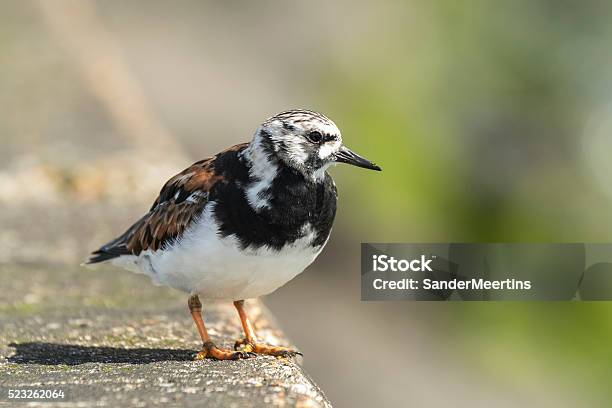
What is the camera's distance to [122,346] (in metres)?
3.59

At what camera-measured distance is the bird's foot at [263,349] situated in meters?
3.49

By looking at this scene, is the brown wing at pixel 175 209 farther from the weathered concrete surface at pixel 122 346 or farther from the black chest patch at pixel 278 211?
the weathered concrete surface at pixel 122 346

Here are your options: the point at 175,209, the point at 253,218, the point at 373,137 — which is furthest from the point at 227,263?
the point at 373,137

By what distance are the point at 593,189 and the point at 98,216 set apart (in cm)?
A: 671

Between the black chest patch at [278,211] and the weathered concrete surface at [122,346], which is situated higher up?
the black chest patch at [278,211]

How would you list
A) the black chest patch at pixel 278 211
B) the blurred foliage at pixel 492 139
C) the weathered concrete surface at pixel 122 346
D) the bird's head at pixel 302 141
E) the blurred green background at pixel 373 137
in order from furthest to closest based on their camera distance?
the blurred foliage at pixel 492 139 < the blurred green background at pixel 373 137 < the bird's head at pixel 302 141 < the black chest patch at pixel 278 211 < the weathered concrete surface at pixel 122 346

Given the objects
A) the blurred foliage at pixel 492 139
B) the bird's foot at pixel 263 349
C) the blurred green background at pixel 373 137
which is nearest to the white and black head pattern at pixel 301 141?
the bird's foot at pixel 263 349

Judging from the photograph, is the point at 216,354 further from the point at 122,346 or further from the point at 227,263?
the point at 122,346

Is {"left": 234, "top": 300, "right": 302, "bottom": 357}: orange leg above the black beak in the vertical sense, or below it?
below

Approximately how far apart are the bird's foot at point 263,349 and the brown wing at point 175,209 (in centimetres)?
47

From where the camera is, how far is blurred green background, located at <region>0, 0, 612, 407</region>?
20.1ft

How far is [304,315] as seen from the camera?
288 inches

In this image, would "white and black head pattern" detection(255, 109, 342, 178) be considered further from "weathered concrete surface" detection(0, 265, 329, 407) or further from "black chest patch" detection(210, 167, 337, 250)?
"weathered concrete surface" detection(0, 265, 329, 407)

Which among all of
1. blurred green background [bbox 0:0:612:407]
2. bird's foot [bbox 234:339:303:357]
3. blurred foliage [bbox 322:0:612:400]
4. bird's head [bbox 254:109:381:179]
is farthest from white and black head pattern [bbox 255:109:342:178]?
blurred foliage [bbox 322:0:612:400]
